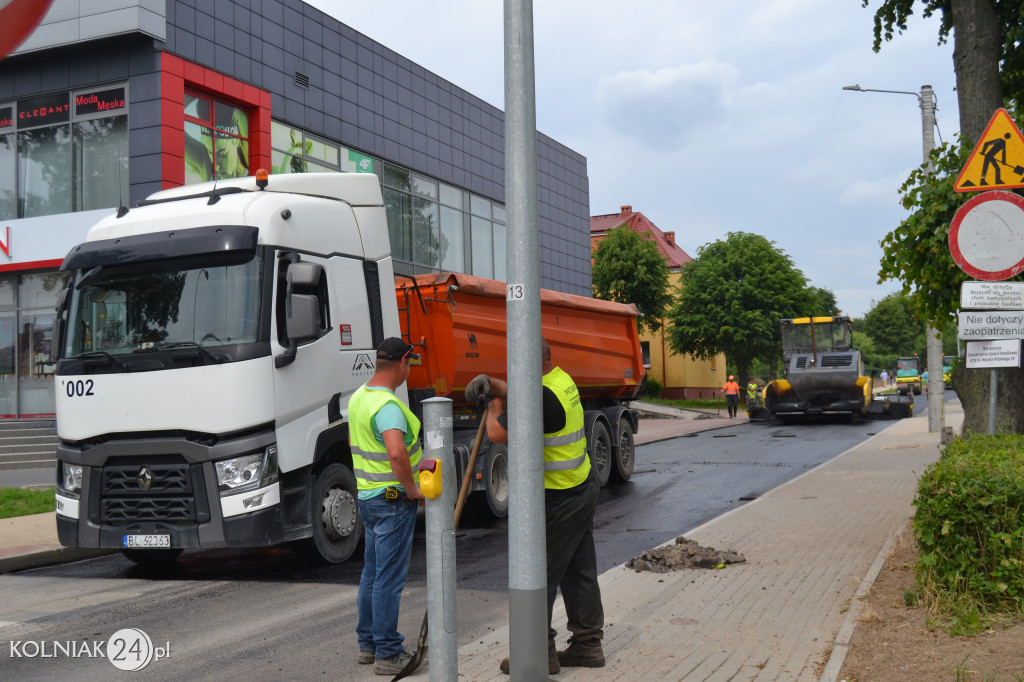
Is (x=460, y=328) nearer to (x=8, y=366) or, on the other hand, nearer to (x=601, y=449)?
(x=601, y=449)

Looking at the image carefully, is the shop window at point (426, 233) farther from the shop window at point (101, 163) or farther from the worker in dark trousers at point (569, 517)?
the worker in dark trousers at point (569, 517)

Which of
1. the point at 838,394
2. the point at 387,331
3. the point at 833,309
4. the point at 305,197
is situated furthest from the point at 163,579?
the point at 833,309

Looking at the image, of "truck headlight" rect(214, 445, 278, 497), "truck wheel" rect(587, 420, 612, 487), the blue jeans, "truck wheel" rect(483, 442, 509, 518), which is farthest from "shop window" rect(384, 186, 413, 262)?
the blue jeans

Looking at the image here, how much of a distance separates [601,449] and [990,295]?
350 inches

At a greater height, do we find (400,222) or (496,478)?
(400,222)

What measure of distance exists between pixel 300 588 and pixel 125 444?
1817mm

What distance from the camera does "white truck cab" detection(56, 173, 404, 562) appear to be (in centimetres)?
749

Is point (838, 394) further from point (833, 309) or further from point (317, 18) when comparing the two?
point (833, 309)

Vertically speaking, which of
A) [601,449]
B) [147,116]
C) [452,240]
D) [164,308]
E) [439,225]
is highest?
[147,116]

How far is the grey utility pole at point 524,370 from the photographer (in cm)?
457

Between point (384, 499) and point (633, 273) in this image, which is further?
point (633, 273)

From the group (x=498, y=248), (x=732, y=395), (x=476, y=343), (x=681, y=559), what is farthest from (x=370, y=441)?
(x=732, y=395)

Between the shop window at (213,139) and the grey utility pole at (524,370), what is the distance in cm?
1676

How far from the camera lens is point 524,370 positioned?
182 inches
